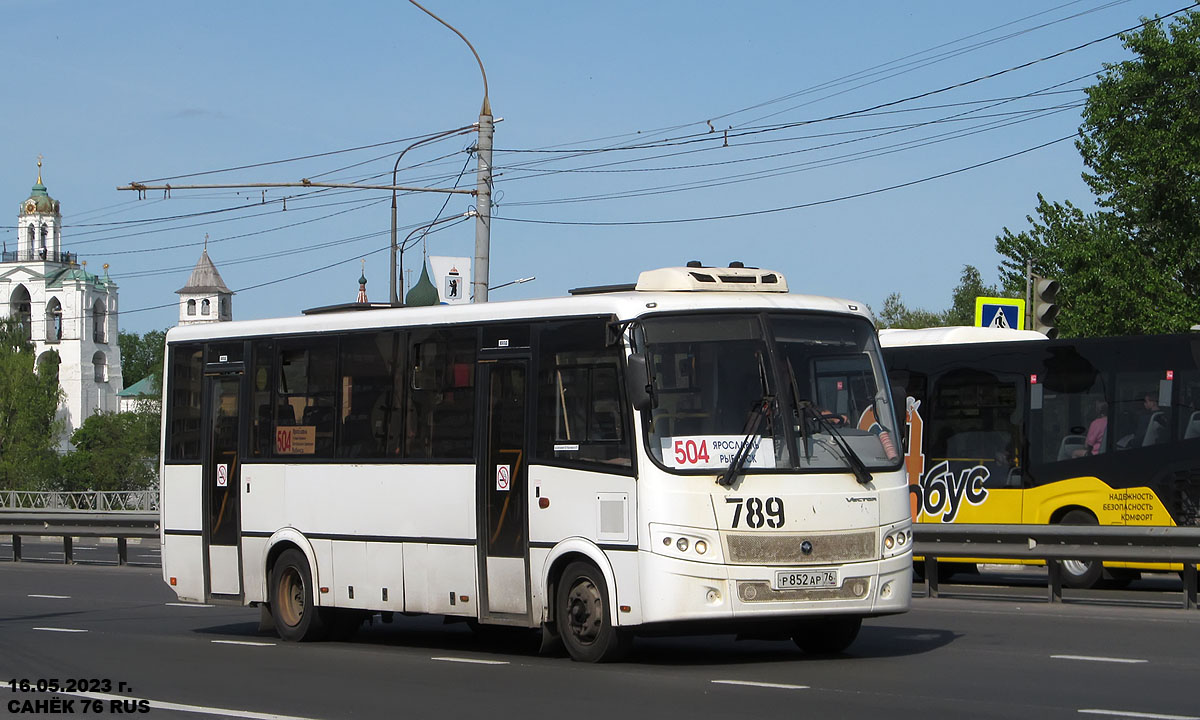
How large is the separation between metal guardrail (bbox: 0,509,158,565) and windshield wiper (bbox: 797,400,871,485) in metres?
17.7

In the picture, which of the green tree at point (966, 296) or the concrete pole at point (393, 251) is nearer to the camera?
the concrete pole at point (393, 251)

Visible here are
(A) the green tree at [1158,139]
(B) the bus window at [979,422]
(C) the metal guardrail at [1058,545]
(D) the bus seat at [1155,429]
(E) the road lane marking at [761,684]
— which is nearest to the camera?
(E) the road lane marking at [761,684]

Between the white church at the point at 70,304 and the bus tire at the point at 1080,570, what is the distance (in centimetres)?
14548

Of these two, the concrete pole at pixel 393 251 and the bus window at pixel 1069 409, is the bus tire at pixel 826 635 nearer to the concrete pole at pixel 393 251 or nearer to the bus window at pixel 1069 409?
the bus window at pixel 1069 409

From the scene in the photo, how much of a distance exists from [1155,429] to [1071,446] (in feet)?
4.17

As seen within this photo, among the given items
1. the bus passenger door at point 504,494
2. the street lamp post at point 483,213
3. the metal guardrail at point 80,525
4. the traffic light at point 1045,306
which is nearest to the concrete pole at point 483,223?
the street lamp post at point 483,213

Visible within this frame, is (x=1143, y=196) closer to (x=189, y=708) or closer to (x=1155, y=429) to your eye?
(x=1155, y=429)

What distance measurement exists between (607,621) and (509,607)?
4.13 feet

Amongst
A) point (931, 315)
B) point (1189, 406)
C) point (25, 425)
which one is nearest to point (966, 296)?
point (931, 315)

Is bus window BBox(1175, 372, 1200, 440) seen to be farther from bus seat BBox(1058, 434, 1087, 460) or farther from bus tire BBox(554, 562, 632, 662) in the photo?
bus tire BBox(554, 562, 632, 662)

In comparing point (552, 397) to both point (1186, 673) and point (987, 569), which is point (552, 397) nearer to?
point (1186, 673)

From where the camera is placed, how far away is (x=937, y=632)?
14.8 meters

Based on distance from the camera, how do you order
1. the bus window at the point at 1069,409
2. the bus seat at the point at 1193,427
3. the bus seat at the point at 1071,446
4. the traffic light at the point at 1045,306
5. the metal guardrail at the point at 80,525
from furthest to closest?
the metal guardrail at the point at 80,525 → the traffic light at the point at 1045,306 → the bus seat at the point at 1071,446 → the bus window at the point at 1069,409 → the bus seat at the point at 1193,427

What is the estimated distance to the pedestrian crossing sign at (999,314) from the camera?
25969 mm
